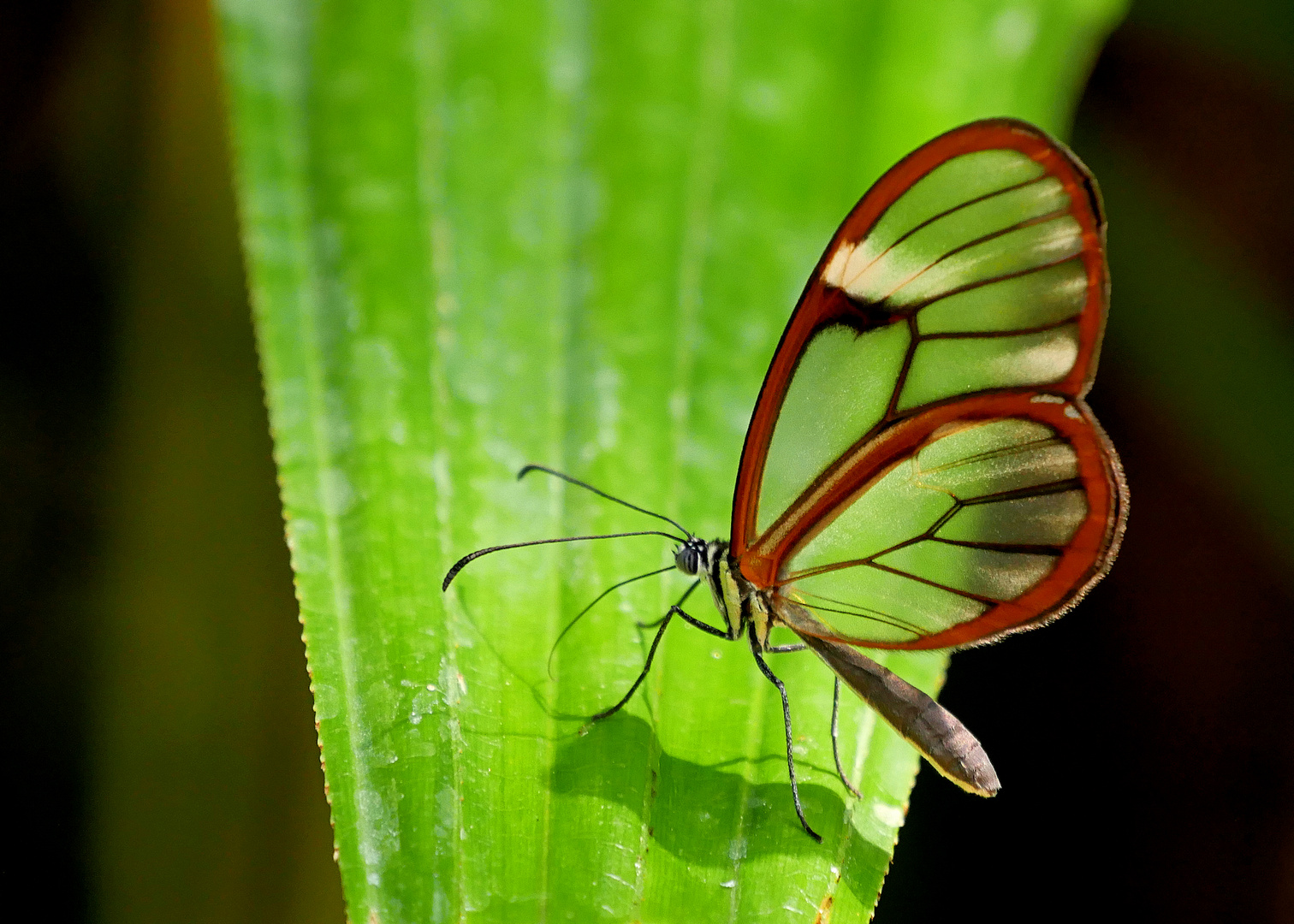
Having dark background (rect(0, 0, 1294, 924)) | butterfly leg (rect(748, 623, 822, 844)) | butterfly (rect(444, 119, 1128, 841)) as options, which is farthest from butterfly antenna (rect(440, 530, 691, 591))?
dark background (rect(0, 0, 1294, 924))

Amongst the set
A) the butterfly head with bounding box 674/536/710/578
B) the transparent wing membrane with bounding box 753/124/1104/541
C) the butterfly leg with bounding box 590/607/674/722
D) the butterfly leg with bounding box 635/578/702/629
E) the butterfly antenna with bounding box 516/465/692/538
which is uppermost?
the transparent wing membrane with bounding box 753/124/1104/541

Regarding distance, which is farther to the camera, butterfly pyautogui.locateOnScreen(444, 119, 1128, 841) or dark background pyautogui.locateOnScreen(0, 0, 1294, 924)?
dark background pyautogui.locateOnScreen(0, 0, 1294, 924)

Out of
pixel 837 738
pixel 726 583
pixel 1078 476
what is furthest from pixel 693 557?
pixel 1078 476

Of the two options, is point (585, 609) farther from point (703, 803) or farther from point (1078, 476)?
point (1078, 476)

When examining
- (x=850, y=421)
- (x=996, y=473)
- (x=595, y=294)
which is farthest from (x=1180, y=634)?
(x=595, y=294)

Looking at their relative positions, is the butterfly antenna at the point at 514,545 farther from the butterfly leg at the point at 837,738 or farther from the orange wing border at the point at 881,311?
the butterfly leg at the point at 837,738

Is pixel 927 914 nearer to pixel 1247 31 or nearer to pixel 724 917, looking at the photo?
pixel 724 917

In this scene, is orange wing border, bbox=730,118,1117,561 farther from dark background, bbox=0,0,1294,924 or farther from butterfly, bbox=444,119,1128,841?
dark background, bbox=0,0,1294,924
